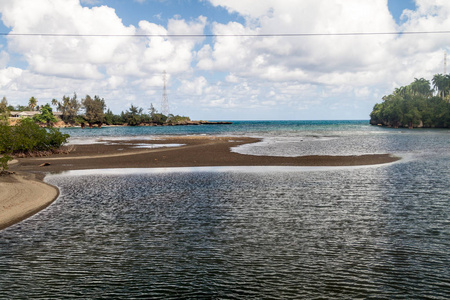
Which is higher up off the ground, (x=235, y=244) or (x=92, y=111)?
(x=92, y=111)

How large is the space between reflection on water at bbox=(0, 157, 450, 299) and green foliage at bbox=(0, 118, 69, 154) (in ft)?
73.2

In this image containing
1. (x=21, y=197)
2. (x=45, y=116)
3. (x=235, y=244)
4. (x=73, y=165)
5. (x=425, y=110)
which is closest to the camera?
(x=235, y=244)

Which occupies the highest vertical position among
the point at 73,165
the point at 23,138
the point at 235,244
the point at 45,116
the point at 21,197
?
the point at 45,116

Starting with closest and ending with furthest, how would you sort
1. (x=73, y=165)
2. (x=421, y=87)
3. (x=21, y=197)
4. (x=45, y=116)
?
(x=21, y=197)
(x=73, y=165)
(x=45, y=116)
(x=421, y=87)

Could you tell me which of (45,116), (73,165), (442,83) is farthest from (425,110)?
(45,116)

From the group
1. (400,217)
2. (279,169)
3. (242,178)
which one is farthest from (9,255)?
(279,169)

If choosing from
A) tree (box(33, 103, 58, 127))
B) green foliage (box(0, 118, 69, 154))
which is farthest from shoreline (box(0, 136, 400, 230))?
tree (box(33, 103, 58, 127))

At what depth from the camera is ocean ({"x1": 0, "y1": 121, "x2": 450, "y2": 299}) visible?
8711mm

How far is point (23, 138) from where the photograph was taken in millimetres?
39250

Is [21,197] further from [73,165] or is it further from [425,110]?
[425,110]

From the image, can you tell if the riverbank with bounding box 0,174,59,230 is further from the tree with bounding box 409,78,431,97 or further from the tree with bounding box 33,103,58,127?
the tree with bounding box 409,78,431,97

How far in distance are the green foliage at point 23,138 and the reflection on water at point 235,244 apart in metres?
22.3

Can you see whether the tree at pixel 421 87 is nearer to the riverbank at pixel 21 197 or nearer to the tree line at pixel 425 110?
the tree line at pixel 425 110

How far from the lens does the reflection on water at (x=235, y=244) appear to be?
8727 millimetres
